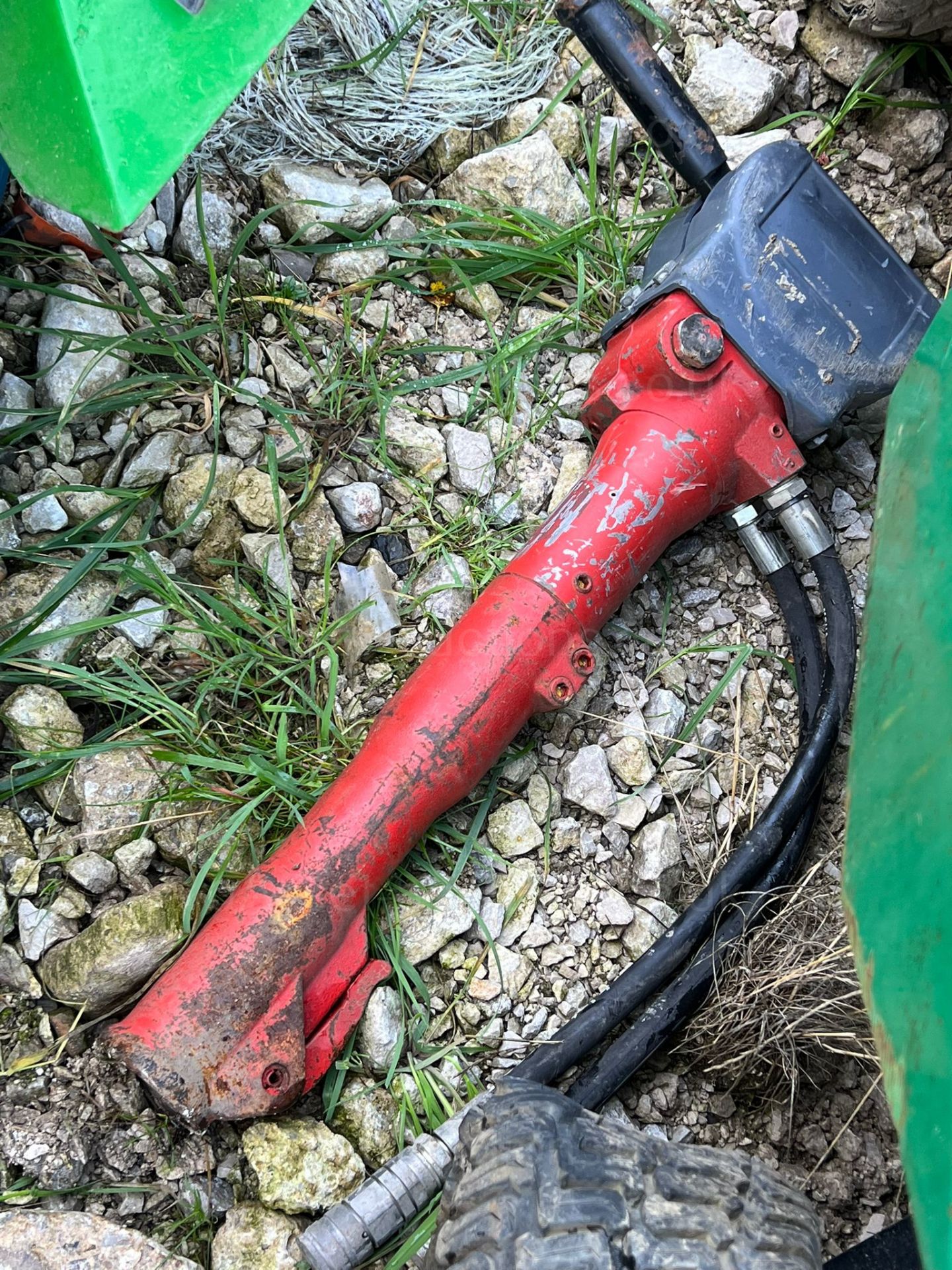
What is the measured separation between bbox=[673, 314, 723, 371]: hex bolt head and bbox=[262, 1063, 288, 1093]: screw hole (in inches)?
41.9

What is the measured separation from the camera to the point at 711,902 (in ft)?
4.70

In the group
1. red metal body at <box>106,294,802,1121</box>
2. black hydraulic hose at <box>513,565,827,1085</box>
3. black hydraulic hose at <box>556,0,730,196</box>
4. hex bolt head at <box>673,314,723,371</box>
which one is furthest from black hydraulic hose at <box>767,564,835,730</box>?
black hydraulic hose at <box>556,0,730,196</box>

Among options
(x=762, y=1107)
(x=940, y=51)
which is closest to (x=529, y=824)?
(x=762, y=1107)

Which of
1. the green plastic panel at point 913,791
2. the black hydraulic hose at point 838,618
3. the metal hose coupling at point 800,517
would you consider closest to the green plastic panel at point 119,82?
the green plastic panel at point 913,791

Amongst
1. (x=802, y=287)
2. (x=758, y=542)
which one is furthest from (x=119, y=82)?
(x=758, y=542)

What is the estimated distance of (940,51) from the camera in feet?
6.20

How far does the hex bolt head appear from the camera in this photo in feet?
4.82

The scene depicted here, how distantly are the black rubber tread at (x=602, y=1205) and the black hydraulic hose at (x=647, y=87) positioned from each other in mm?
1334

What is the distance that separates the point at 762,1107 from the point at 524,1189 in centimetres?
54

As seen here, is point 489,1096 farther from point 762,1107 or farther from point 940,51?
point 940,51

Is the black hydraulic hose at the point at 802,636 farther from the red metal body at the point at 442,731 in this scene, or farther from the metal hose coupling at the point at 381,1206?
the metal hose coupling at the point at 381,1206

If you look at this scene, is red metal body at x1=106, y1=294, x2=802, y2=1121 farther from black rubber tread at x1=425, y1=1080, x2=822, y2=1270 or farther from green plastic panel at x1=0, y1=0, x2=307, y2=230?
green plastic panel at x1=0, y1=0, x2=307, y2=230

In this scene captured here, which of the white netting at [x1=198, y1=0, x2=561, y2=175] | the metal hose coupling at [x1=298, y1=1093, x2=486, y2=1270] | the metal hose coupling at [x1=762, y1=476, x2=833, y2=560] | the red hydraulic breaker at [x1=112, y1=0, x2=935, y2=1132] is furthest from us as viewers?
the white netting at [x1=198, y1=0, x2=561, y2=175]

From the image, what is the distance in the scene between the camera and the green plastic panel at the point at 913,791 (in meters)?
0.70
